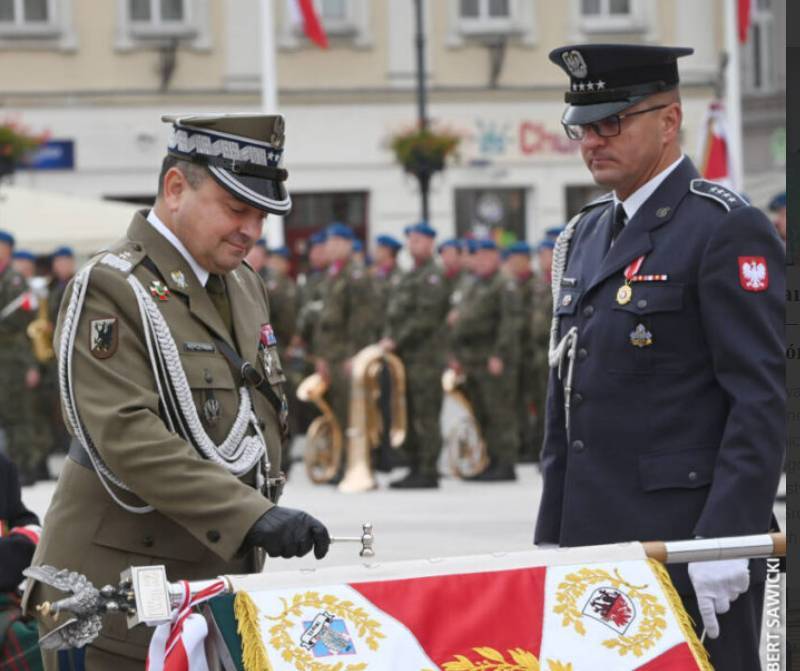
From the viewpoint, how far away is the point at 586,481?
15.3 ft

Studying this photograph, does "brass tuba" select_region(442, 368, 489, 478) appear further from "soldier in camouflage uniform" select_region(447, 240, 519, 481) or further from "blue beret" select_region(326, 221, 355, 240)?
"blue beret" select_region(326, 221, 355, 240)

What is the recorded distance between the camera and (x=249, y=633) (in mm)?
3535

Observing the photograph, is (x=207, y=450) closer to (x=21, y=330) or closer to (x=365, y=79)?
(x=21, y=330)

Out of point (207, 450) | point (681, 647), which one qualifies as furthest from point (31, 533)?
point (681, 647)

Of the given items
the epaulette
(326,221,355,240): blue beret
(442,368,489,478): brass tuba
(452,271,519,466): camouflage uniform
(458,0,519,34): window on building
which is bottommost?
(442,368,489,478): brass tuba

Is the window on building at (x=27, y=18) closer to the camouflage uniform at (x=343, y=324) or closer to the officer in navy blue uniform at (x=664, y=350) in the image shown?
the camouflage uniform at (x=343, y=324)

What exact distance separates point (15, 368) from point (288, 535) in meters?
13.9

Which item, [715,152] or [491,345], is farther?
[715,152]

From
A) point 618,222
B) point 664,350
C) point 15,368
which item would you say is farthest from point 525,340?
point 664,350

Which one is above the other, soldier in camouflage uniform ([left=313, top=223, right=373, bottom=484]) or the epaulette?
the epaulette

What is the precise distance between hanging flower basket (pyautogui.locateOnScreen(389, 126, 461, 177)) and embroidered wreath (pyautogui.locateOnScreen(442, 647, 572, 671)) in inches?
872

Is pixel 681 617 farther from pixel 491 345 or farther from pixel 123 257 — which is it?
pixel 491 345

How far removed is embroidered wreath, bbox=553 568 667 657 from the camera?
12.3ft

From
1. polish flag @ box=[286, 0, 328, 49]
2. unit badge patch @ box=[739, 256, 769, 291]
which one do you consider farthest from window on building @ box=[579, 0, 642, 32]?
unit badge patch @ box=[739, 256, 769, 291]
